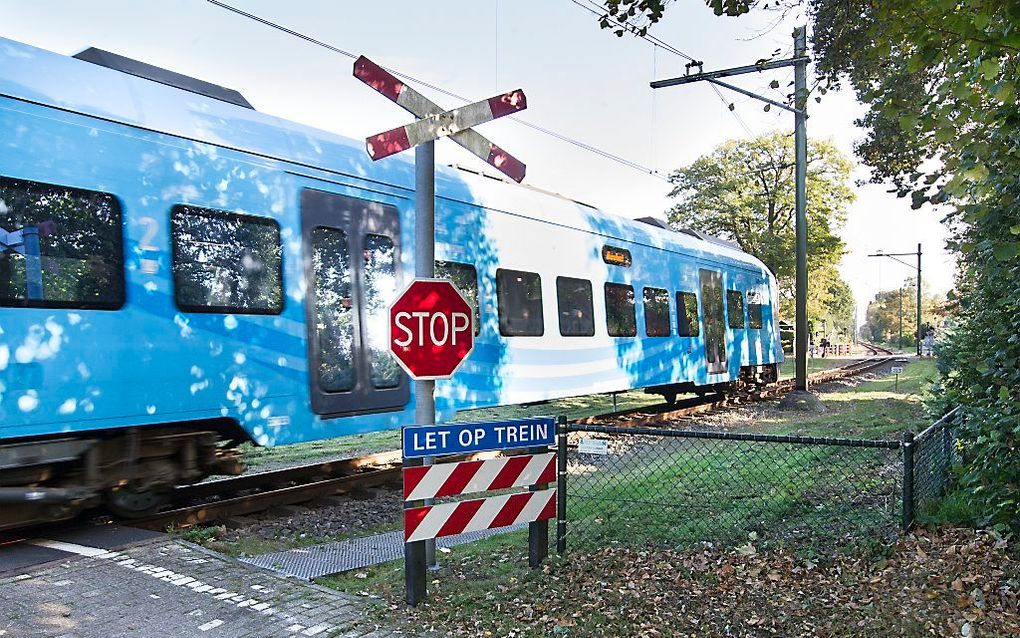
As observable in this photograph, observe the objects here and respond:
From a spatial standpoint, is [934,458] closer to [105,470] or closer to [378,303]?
[378,303]

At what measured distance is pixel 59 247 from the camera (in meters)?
5.63

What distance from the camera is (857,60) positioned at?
8055 millimetres

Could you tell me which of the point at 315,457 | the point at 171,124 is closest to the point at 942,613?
the point at 171,124

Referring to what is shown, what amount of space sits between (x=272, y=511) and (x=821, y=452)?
20.1ft

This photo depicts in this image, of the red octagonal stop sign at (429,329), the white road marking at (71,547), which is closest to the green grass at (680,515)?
the red octagonal stop sign at (429,329)

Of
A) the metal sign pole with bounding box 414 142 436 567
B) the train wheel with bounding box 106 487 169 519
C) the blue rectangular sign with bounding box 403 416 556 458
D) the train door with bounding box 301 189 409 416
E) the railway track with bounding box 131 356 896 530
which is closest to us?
the blue rectangular sign with bounding box 403 416 556 458

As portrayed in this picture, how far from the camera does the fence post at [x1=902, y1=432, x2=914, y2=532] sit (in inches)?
194

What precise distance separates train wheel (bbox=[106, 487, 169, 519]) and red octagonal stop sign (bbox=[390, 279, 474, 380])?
311 cm

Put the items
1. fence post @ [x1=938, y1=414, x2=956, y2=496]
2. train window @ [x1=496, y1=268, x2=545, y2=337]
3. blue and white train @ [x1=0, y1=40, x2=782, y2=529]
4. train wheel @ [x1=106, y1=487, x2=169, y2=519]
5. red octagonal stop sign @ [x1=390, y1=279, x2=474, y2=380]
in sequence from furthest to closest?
train window @ [x1=496, y1=268, x2=545, y2=337] → train wheel @ [x1=106, y1=487, x2=169, y2=519] → fence post @ [x1=938, y1=414, x2=956, y2=496] → blue and white train @ [x1=0, y1=40, x2=782, y2=529] → red octagonal stop sign @ [x1=390, y1=279, x2=474, y2=380]

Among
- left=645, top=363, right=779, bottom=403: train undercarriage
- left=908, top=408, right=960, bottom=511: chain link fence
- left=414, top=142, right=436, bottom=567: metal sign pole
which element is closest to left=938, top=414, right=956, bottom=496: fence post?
left=908, top=408, right=960, bottom=511: chain link fence

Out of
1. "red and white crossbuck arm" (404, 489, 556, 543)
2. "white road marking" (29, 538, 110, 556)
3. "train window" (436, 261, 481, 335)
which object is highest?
"train window" (436, 261, 481, 335)

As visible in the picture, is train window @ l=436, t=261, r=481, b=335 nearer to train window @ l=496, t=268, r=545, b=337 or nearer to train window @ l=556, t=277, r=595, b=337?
train window @ l=496, t=268, r=545, b=337

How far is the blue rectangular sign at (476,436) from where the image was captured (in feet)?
15.2

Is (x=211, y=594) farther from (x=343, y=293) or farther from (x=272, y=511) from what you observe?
(x=343, y=293)
